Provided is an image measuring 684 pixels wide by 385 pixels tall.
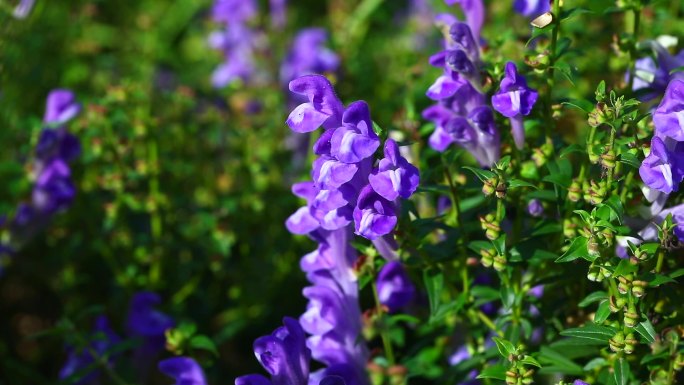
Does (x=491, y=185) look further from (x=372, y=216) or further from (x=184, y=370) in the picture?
(x=184, y=370)

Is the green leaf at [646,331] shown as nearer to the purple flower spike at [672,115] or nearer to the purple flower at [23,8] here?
the purple flower spike at [672,115]

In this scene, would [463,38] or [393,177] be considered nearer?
[393,177]

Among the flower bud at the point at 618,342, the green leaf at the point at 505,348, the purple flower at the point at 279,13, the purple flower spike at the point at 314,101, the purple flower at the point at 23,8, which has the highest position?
the purple flower at the point at 279,13

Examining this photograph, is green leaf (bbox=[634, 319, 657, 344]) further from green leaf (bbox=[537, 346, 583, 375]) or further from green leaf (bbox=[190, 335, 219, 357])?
green leaf (bbox=[190, 335, 219, 357])

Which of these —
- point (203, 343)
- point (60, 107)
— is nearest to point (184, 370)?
point (203, 343)

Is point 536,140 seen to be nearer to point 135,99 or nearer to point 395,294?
point 395,294

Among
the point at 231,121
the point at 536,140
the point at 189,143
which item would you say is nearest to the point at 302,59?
the point at 231,121

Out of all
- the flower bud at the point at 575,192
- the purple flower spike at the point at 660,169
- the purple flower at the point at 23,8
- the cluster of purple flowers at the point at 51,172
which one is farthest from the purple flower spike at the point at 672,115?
the purple flower at the point at 23,8
